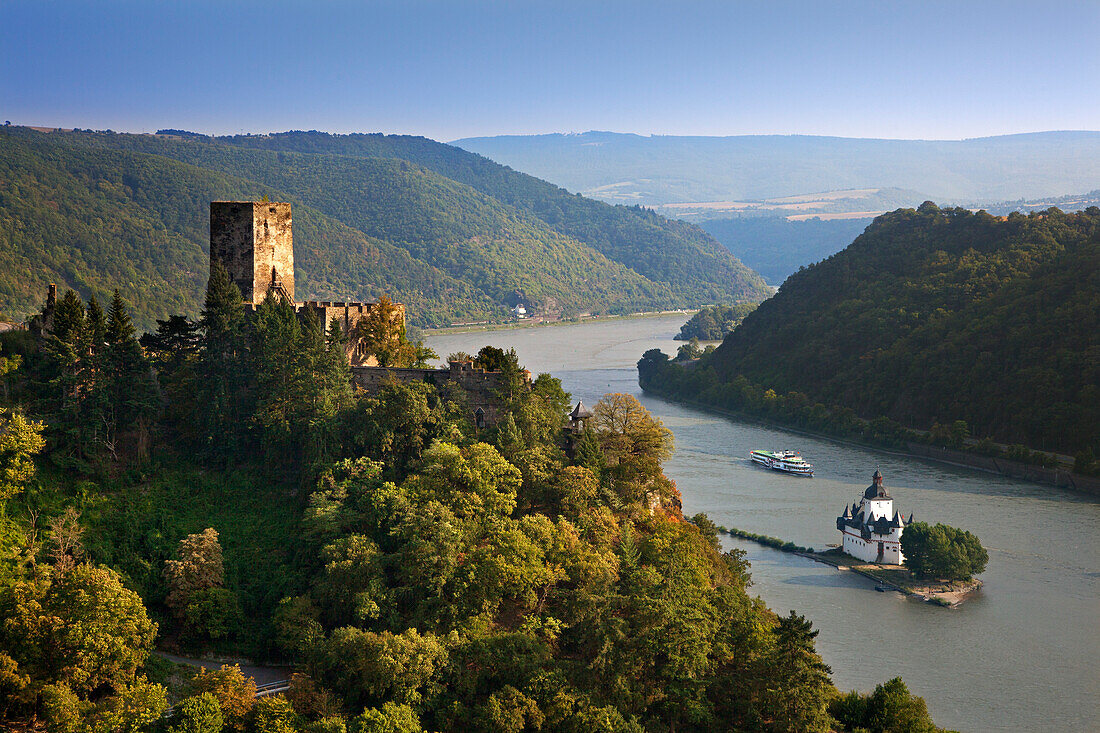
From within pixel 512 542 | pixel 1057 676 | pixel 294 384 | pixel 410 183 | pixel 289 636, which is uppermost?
pixel 410 183

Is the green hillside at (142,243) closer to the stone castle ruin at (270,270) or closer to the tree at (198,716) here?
the stone castle ruin at (270,270)

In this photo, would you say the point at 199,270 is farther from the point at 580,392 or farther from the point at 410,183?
the point at 410,183

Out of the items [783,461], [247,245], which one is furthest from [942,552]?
[247,245]

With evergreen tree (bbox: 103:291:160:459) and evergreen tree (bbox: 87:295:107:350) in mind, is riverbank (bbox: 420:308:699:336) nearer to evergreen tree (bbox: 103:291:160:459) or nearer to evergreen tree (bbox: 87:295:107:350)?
evergreen tree (bbox: 103:291:160:459)

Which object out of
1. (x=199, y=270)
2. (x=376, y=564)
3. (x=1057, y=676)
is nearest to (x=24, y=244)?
(x=199, y=270)

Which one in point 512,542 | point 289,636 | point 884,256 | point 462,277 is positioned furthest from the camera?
point 462,277

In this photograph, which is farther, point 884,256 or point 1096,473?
point 884,256

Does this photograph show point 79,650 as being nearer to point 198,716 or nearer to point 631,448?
point 198,716
